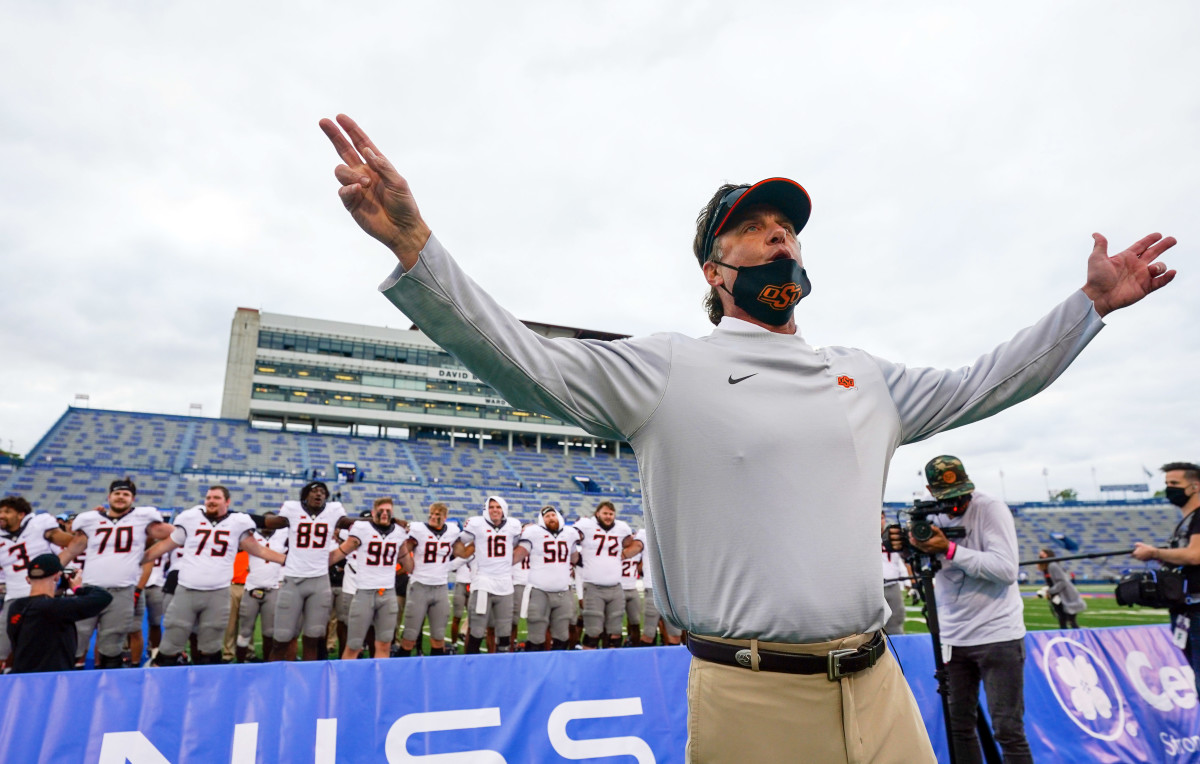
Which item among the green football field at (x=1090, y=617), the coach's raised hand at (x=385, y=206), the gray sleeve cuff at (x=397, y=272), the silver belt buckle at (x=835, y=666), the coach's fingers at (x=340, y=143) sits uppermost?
the coach's fingers at (x=340, y=143)

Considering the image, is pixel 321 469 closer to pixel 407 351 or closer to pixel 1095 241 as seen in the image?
pixel 407 351

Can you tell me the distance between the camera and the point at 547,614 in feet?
32.8

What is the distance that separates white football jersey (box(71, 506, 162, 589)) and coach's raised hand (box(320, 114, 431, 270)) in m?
8.65

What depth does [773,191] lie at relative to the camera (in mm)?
1831

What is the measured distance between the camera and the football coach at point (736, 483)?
4.30ft

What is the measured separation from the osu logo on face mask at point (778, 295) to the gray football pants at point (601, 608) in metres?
9.15

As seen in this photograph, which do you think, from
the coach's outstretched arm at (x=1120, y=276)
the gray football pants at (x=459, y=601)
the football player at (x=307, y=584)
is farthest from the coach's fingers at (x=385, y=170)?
the gray football pants at (x=459, y=601)

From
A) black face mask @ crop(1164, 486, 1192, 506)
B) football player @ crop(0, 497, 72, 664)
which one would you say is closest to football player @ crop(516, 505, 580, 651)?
football player @ crop(0, 497, 72, 664)

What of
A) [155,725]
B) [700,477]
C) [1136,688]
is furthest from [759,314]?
[1136,688]

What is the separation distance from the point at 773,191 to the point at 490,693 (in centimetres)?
361

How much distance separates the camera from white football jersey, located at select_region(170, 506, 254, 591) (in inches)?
307

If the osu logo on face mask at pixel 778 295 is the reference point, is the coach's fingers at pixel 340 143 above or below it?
above

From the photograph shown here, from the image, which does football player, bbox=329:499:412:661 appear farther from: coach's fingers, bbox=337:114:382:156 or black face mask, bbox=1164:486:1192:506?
black face mask, bbox=1164:486:1192:506

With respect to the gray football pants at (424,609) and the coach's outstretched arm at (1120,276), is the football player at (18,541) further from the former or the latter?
the coach's outstretched arm at (1120,276)
